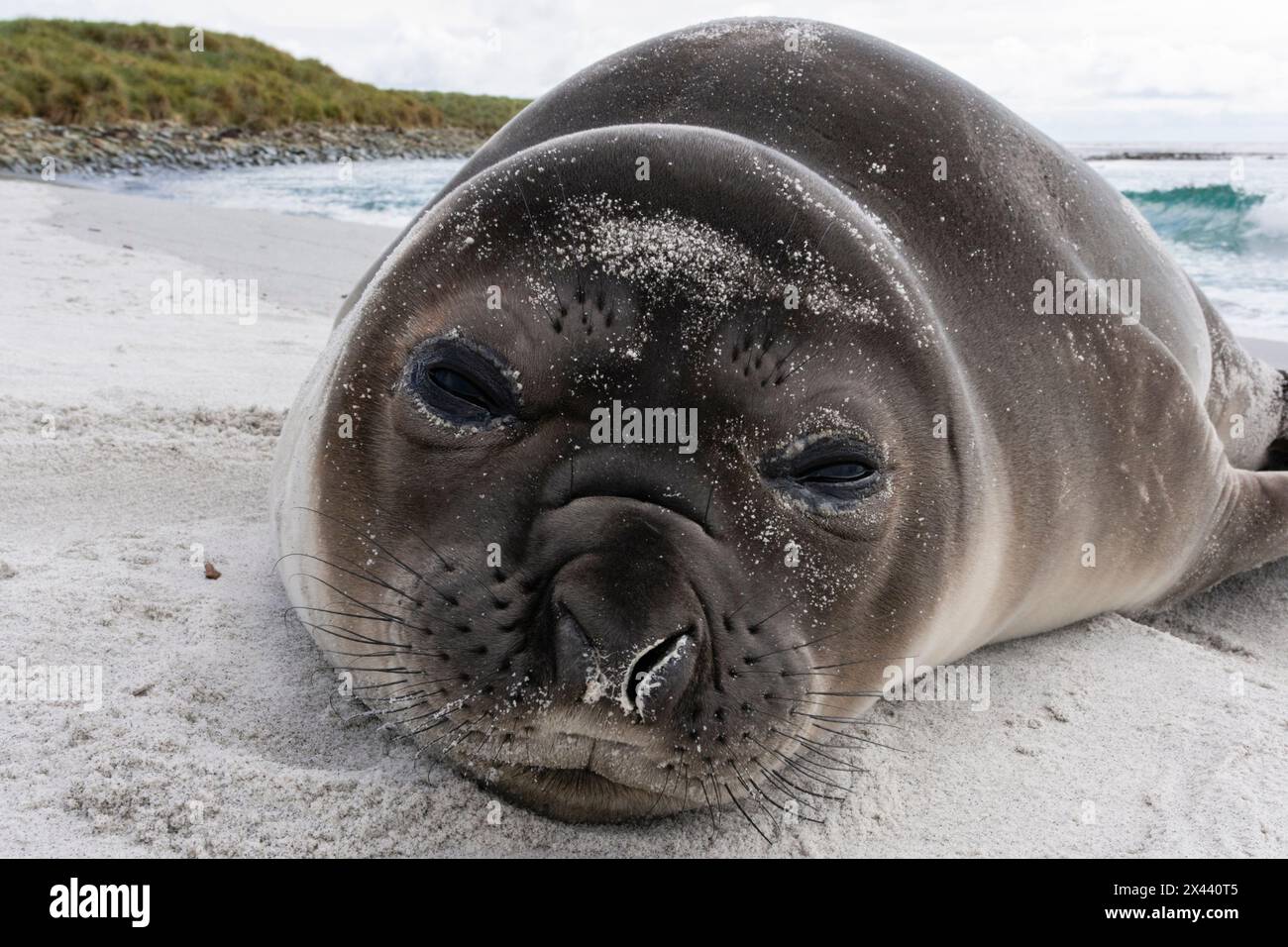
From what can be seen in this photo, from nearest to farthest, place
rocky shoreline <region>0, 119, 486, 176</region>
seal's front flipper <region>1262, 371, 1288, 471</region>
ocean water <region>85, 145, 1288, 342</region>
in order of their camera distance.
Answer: seal's front flipper <region>1262, 371, 1288, 471</region>, ocean water <region>85, 145, 1288, 342</region>, rocky shoreline <region>0, 119, 486, 176</region>

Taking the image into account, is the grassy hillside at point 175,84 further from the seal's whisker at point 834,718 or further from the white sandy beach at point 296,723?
the seal's whisker at point 834,718

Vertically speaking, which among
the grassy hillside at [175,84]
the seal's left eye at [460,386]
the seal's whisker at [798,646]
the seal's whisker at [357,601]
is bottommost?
the seal's whisker at [357,601]

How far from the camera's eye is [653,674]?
1837 mm

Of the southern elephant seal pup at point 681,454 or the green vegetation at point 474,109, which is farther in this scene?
the green vegetation at point 474,109

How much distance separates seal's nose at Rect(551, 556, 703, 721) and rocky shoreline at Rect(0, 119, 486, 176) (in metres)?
16.7

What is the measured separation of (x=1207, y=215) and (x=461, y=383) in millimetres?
17514

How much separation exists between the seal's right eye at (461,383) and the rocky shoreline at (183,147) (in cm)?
1611

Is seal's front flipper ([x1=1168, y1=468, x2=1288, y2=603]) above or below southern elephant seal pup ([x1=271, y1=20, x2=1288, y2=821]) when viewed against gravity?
below

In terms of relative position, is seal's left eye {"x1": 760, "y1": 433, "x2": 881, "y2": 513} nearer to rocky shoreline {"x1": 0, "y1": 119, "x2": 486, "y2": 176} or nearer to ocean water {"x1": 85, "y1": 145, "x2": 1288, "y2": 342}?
ocean water {"x1": 85, "y1": 145, "x2": 1288, "y2": 342}

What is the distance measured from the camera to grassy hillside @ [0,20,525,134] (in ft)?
85.5

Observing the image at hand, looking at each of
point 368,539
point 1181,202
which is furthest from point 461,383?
point 1181,202

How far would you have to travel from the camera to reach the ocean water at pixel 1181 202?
470 inches

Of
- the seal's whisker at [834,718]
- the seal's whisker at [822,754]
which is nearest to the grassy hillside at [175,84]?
the seal's whisker at [834,718]

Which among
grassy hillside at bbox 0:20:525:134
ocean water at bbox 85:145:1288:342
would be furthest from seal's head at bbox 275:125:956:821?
grassy hillside at bbox 0:20:525:134
